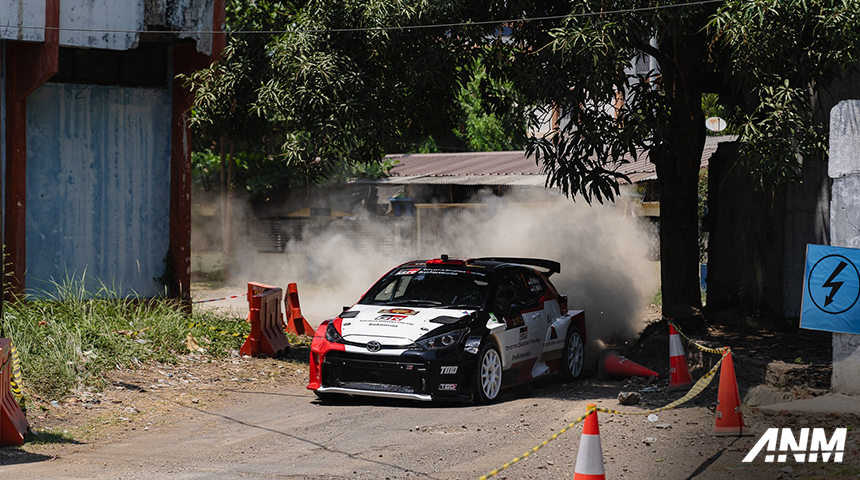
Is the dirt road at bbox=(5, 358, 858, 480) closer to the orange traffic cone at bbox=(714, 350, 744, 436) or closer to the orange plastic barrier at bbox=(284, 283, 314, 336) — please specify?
the orange traffic cone at bbox=(714, 350, 744, 436)

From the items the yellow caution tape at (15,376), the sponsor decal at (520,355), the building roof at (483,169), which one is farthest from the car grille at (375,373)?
the building roof at (483,169)

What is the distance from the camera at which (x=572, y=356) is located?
1134cm

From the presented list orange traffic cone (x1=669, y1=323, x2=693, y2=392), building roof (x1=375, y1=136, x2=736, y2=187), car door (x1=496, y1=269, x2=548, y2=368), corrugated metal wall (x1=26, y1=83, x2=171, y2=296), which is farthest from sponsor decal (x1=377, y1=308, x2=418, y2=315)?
building roof (x1=375, y1=136, x2=736, y2=187)

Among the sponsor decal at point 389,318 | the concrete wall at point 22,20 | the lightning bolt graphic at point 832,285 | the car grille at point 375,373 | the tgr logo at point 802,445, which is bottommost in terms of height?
A: the tgr logo at point 802,445

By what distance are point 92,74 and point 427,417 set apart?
8230 millimetres

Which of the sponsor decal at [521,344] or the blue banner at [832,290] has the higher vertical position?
the blue banner at [832,290]

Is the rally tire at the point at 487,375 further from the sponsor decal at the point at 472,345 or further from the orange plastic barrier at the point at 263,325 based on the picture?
the orange plastic barrier at the point at 263,325

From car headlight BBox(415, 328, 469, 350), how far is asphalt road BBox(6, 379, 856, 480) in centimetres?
66

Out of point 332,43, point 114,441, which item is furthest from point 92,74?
point 114,441

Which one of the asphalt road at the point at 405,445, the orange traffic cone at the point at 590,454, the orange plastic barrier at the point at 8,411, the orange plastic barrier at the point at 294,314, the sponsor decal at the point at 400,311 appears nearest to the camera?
the orange traffic cone at the point at 590,454

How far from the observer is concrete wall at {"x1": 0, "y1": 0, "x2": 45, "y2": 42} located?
12.0 meters

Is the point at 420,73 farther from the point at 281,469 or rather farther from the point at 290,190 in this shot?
the point at 290,190

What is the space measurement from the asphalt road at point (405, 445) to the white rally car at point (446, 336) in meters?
0.30

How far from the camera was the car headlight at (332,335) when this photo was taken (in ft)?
30.9
